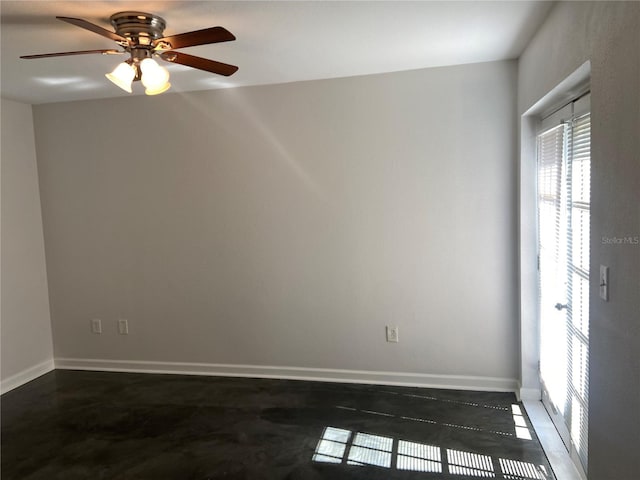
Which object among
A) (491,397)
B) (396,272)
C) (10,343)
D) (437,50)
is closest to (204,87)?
(437,50)

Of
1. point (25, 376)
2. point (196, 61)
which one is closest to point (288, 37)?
point (196, 61)

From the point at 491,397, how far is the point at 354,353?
1015 mm

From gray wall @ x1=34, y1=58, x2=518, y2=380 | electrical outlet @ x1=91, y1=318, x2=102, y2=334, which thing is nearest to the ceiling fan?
gray wall @ x1=34, y1=58, x2=518, y2=380

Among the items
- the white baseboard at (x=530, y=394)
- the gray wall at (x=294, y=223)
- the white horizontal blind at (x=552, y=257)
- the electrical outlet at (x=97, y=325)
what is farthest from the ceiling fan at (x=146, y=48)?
the white baseboard at (x=530, y=394)

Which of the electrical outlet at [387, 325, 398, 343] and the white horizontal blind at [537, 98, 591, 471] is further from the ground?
Result: the white horizontal blind at [537, 98, 591, 471]

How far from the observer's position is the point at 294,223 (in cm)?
363

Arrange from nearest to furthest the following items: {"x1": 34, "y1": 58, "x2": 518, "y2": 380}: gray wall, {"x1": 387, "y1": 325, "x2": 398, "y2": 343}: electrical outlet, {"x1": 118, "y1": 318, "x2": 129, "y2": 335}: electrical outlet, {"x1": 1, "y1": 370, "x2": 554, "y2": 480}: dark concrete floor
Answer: {"x1": 1, "y1": 370, "x2": 554, "y2": 480}: dark concrete floor, {"x1": 34, "y1": 58, "x2": 518, "y2": 380}: gray wall, {"x1": 387, "y1": 325, "x2": 398, "y2": 343}: electrical outlet, {"x1": 118, "y1": 318, "x2": 129, "y2": 335}: electrical outlet

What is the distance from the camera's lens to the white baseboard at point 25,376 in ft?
12.3

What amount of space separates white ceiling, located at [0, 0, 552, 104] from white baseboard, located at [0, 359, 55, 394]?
2.25 meters

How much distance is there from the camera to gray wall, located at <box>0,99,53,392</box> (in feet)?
12.4

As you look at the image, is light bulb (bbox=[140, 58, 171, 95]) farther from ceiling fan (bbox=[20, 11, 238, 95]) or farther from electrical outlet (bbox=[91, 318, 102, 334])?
electrical outlet (bbox=[91, 318, 102, 334])

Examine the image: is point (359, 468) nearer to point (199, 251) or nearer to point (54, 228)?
point (199, 251)

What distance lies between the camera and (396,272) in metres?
3.49

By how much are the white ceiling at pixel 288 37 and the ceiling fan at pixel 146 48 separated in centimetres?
7
